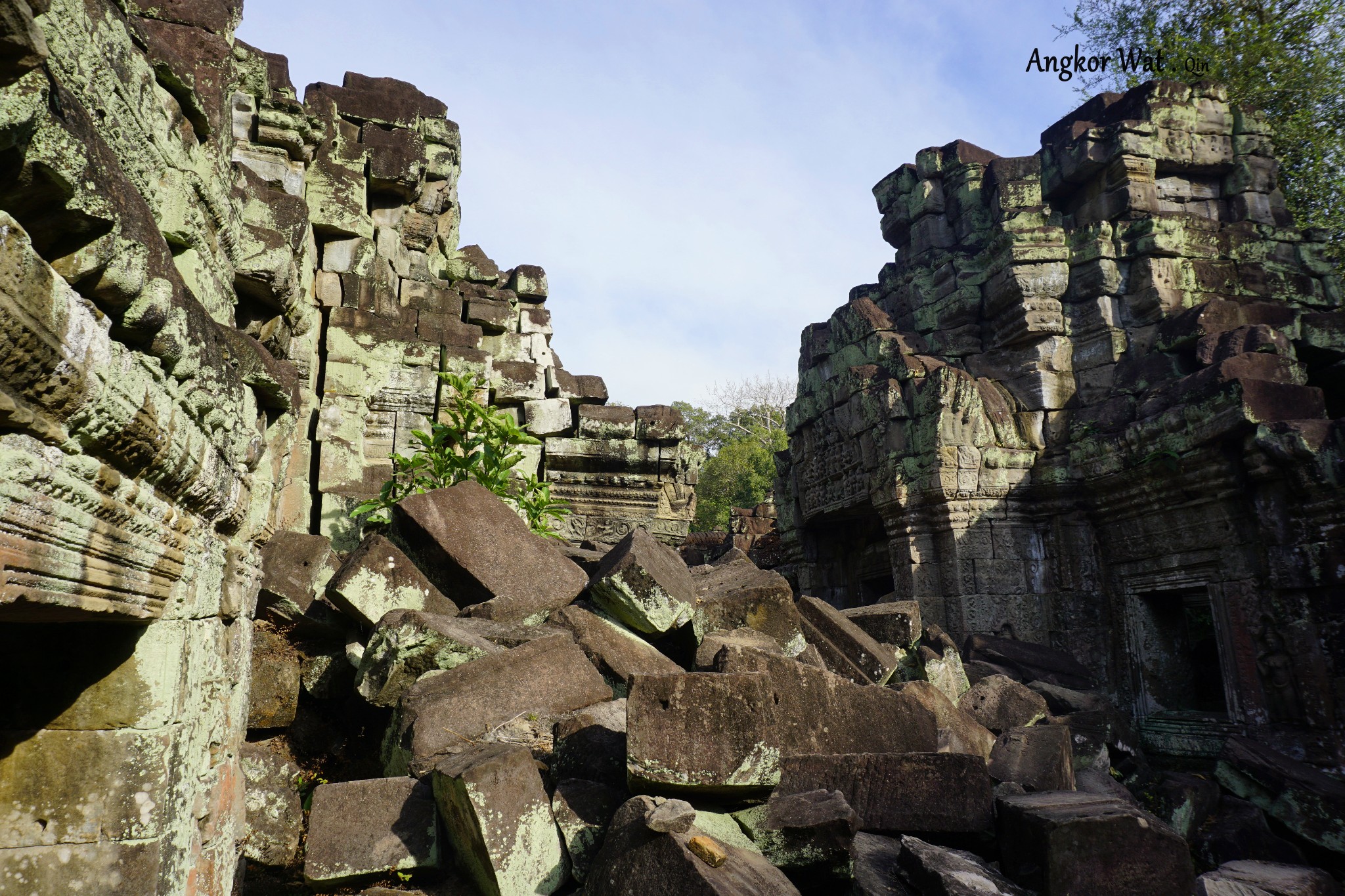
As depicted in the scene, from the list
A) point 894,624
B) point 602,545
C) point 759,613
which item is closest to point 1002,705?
point 894,624

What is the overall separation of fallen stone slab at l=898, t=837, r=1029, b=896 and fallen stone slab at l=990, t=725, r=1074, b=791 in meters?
1.01

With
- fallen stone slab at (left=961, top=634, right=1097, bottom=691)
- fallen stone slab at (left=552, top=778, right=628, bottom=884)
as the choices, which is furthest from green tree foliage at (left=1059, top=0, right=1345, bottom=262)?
fallen stone slab at (left=552, top=778, right=628, bottom=884)

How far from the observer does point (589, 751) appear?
10.6 feet

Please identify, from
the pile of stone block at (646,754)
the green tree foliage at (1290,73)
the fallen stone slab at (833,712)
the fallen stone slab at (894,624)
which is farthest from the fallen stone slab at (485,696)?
the green tree foliage at (1290,73)

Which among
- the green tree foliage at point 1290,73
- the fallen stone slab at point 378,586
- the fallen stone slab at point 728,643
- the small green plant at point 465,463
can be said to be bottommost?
the fallen stone slab at point 728,643

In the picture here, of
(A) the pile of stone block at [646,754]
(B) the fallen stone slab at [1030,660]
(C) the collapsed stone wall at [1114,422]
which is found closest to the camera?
(A) the pile of stone block at [646,754]

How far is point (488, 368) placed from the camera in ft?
21.7

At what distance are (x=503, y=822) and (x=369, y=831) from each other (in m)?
0.57

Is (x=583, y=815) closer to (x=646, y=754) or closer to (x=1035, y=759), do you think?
(x=646, y=754)

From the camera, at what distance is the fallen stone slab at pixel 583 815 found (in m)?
2.90

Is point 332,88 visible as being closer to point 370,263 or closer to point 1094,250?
point 370,263

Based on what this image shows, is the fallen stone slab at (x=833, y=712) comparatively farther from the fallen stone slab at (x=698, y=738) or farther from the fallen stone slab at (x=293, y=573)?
the fallen stone slab at (x=293, y=573)

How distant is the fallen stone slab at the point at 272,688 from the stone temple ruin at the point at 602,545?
2 centimetres

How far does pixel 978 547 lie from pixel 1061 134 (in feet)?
17.3
